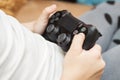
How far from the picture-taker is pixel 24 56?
0.50m

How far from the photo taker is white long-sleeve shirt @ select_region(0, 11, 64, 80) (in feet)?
1.53

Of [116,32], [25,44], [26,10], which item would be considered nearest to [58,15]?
[25,44]

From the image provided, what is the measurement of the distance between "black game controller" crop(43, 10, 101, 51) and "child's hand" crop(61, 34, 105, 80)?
16mm

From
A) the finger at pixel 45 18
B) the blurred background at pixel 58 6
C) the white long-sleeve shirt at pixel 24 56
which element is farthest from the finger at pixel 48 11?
the blurred background at pixel 58 6

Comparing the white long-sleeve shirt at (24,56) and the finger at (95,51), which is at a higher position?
the white long-sleeve shirt at (24,56)

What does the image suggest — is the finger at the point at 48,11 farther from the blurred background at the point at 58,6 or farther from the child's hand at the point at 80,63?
the blurred background at the point at 58,6

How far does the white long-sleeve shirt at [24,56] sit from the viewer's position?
47cm

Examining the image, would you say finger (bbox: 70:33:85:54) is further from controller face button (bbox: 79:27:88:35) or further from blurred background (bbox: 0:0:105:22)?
blurred background (bbox: 0:0:105:22)

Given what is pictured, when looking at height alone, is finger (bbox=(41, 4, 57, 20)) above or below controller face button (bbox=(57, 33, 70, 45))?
above

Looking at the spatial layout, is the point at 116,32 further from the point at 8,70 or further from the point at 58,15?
the point at 8,70

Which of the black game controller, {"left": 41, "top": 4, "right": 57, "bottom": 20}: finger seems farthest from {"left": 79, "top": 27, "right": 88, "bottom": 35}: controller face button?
{"left": 41, "top": 4, "right": 57, "bottom": 20}: finger

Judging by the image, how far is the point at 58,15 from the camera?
0.63 metres

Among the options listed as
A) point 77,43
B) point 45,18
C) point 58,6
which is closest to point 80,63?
point 77,43

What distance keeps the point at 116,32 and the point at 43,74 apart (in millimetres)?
525
